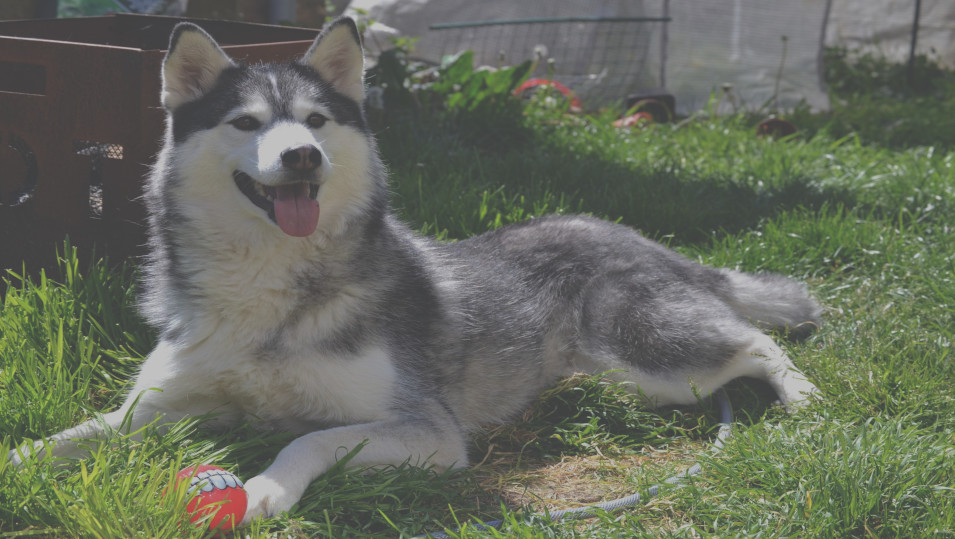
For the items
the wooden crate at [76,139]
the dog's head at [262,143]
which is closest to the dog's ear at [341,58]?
the dog's head at [262,143]

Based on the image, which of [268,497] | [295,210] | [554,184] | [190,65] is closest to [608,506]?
[268,497]

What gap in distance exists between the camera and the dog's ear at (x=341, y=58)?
10.0 ft

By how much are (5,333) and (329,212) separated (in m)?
1.35

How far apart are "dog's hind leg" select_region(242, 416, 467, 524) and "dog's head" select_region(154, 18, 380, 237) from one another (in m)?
0.64

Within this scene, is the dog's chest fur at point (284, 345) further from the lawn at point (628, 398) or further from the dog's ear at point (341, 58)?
the dog's ear at point (341, 58)

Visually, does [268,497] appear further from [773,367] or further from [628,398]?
[773,367]

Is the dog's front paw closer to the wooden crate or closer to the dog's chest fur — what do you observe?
the dog's chest fur

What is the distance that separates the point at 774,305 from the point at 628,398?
0.97 meters

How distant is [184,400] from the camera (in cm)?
298

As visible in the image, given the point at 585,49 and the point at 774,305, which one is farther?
the point at 585,49

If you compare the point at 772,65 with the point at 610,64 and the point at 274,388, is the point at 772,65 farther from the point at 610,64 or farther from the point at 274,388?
the point at 274,388

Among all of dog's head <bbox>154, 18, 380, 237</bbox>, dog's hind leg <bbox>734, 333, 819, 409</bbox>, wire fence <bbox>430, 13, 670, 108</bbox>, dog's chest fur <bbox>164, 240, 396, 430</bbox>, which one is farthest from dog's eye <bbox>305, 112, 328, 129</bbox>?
wire fence <bbox>430, 13, 670, 108</bbox>

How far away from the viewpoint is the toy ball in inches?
94.0

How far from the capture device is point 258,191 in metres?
2.85
